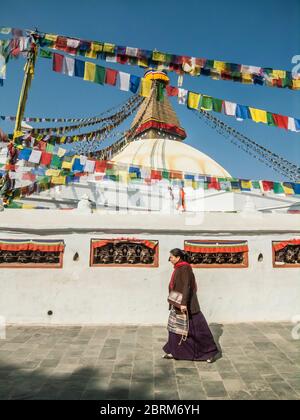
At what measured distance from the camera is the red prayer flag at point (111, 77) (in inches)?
253

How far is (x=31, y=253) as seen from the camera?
17.7 ft

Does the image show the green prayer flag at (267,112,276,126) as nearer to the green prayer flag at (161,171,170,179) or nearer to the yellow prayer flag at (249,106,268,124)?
the yellow prayer flag at (249,106,268,124)

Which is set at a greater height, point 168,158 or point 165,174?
point 168,158

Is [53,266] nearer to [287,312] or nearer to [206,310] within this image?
[206,310]

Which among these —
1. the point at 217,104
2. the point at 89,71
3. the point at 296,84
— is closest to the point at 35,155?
the point at 89,71

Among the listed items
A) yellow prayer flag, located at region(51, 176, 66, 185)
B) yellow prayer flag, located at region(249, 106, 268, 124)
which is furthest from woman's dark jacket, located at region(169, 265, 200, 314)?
yellow prayer flag, located at region(51, 176, 66, 185)

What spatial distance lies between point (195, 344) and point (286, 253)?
3133 millimetres

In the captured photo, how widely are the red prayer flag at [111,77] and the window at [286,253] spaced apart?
5.07 metres

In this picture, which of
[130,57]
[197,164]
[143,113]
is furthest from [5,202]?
[143,113]

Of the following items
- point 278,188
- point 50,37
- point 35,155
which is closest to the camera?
point 50,37

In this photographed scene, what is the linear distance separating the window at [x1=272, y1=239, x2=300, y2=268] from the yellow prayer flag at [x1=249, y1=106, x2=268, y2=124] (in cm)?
330

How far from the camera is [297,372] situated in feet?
11.1

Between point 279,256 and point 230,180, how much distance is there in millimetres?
4595

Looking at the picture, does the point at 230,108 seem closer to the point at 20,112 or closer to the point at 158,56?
the point at 158,56
